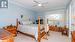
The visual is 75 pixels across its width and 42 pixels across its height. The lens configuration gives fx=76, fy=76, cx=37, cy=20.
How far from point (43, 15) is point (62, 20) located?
271cm

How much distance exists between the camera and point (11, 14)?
21.7ft

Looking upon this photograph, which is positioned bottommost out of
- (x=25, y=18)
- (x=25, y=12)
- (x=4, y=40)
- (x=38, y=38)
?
(x=38, y=38)

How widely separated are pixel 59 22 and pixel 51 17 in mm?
1193

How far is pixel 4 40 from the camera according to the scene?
1.69 meters

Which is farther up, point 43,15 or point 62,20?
point 43,15

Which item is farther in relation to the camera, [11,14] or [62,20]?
[62,20]

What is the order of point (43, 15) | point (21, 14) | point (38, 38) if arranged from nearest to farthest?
1. point (38, 38)
2. point (21, 14)
3. point (43, 15)

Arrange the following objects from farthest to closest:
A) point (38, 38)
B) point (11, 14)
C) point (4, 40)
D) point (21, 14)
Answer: point (21, 14) → point (11, 14) → point (38, 38) → point (4, 40)

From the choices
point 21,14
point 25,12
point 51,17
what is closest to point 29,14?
point 25,12

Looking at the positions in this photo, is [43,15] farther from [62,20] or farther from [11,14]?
[11,14]

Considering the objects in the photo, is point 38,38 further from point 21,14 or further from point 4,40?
point 21,14

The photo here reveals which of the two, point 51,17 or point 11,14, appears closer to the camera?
point 11,14

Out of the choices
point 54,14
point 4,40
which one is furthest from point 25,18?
point 4,40

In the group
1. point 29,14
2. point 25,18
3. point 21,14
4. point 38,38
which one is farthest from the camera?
point 29,14
